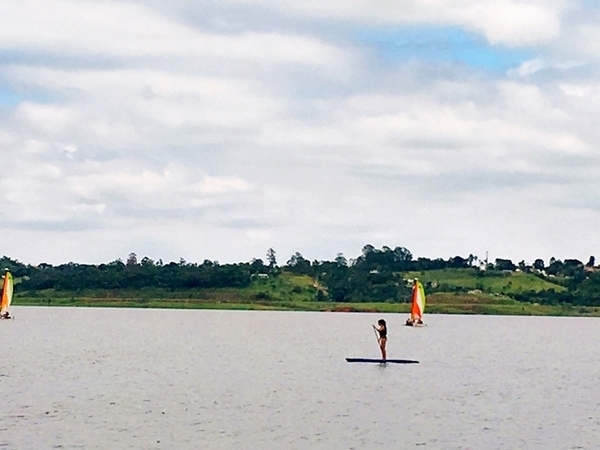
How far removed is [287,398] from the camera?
6506cm

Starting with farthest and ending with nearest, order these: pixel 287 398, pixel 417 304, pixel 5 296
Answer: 1. pixel 417 304
2. pixel 5 296
3. pixel 287 398

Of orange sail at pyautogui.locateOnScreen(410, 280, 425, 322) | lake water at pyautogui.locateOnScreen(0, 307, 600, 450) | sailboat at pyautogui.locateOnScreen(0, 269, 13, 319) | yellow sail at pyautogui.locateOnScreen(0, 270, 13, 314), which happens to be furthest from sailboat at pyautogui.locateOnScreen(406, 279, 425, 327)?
sailboat at pyautogui.locateOnScreen(0, 269, 13, 319)

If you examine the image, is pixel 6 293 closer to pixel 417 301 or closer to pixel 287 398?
pixel 417 301

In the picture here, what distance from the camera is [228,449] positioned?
47031 millimetres

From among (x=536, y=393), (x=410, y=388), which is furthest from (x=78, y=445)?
(x=536, y=393)

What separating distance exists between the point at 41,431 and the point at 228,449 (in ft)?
26.8

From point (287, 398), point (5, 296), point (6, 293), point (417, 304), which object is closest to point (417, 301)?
point (417, 304)

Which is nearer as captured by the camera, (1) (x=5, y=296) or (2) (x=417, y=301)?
(2) (x=417, y=301)

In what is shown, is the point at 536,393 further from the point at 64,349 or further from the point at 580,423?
the point at 64,349

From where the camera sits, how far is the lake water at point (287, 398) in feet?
166

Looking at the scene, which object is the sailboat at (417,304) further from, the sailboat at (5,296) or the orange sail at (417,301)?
the sailboat at (5,296)

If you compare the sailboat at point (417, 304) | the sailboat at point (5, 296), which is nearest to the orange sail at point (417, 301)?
the sailboat at point (417, 304)

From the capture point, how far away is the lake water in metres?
50.5

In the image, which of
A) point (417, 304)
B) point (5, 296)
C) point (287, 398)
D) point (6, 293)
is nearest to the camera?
point (287, 398)
